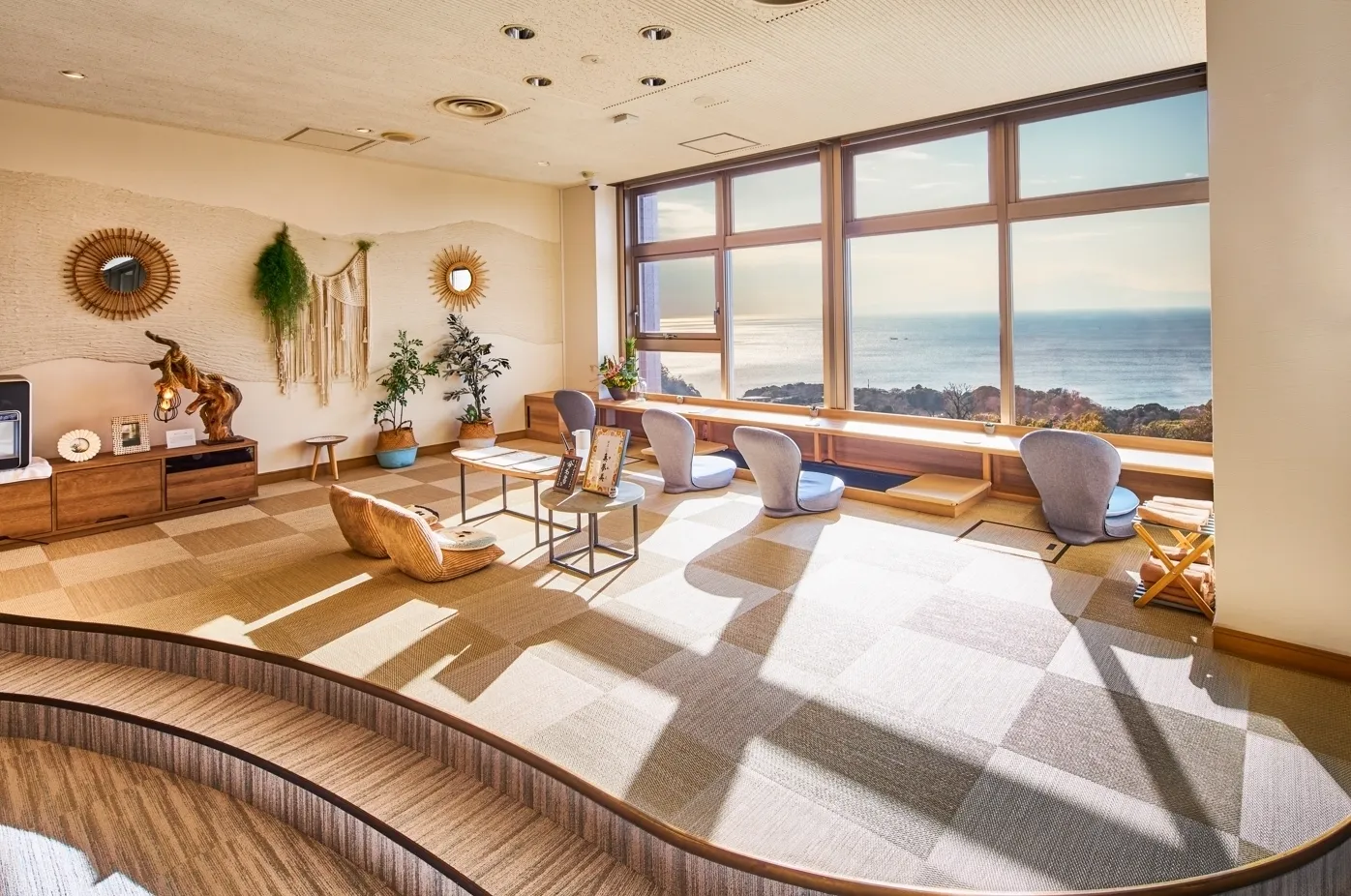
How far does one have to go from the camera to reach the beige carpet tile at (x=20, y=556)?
4.73 metres

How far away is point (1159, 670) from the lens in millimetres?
3207

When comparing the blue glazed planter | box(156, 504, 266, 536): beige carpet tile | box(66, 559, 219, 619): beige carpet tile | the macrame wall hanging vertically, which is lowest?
box(66, 559, 219, 619): beige carpet tile

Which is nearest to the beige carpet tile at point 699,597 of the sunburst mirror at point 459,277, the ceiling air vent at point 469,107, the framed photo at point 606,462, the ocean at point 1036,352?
the framed photo at point 606,462

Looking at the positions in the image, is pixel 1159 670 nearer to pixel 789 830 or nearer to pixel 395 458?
pixel 789 830

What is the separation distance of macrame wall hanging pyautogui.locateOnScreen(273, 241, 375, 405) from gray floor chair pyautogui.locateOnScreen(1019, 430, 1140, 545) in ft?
19.9

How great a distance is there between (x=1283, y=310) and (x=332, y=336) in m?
7.19

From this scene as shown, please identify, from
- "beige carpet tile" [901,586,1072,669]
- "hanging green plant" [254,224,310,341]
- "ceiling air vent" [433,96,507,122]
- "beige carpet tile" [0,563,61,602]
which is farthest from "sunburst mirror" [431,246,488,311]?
"beige carpet tile" [901,586,1072,669]

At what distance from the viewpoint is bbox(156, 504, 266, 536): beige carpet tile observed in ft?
18.2

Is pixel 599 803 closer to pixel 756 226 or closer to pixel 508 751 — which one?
pixel 508 751

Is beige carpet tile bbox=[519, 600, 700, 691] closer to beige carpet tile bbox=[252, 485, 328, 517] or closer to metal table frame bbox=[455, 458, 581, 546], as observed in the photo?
metal table frame bbox=[455, 458, 581, 546]

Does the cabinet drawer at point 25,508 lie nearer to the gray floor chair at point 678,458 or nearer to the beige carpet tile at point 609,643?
the beige carpet tile at point 609,643

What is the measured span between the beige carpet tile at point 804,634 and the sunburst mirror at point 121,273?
220 inches

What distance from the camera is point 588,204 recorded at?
8.91 meters

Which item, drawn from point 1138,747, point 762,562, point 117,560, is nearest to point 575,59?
point 762,562
